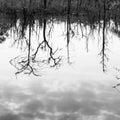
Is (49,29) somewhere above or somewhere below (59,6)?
below

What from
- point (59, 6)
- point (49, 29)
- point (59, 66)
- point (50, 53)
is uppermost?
point (59, 6)

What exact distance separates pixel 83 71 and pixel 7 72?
391 centimetres

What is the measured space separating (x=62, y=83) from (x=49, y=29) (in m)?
16.3

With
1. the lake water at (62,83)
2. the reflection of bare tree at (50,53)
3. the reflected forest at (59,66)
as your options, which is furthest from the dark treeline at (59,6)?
the lake water at (62,83)

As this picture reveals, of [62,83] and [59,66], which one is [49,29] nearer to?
[59,66]

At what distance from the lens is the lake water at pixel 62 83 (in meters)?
11.6

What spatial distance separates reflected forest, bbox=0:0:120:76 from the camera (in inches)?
837

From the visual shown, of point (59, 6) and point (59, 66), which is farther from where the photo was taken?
point (59, 6)

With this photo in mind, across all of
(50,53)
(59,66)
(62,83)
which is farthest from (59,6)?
(62,83)

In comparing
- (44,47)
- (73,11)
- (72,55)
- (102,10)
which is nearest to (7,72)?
(72,55)

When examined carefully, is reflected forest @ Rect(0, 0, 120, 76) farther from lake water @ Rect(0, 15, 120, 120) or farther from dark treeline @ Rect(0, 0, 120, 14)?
lake water @ Rect(0, 15, 120, 120)

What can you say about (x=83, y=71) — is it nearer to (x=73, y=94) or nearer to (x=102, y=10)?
(x=73, y=94)

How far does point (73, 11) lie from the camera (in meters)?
42.5

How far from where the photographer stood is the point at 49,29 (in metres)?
31.3
